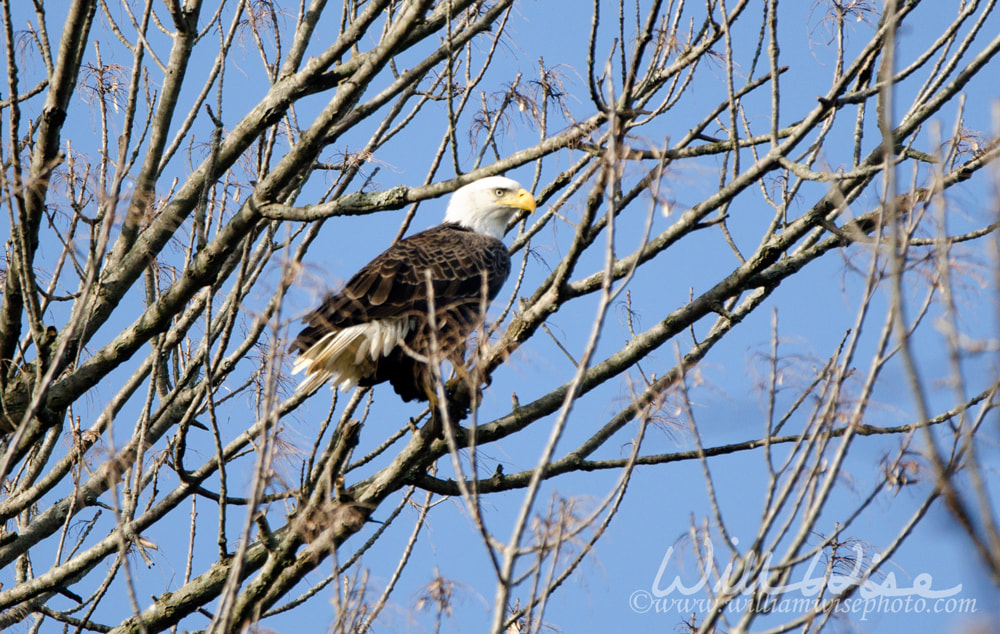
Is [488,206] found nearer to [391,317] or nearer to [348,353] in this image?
[391,317]

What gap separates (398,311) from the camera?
5.00 meters

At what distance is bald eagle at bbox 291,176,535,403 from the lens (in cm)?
482

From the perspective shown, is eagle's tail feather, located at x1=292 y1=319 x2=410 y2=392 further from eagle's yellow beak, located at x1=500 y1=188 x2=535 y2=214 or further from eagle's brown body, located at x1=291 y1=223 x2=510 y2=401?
eagle's yellow beak, located at x1=500 y1=188 x2=535 y2=214

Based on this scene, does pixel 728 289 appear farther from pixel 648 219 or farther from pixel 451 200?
pixel 451 200

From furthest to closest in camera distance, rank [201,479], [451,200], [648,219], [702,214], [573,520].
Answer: [451,200] → [201,479] → [702,214] → [573,520] → [648,219]

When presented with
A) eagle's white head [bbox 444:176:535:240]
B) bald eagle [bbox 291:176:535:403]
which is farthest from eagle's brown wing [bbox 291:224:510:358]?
eagle's white head [bbox 444:176:535:240]

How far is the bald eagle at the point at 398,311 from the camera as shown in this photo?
4.82 m

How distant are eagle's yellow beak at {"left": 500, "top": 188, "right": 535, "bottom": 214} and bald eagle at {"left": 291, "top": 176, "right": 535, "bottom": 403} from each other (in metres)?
0.01

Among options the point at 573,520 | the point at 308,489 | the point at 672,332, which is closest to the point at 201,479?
the point at 308,489

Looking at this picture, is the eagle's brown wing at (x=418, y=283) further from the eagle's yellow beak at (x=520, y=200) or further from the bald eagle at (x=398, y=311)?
the eagle's yellow beak at (x=520, y=200)

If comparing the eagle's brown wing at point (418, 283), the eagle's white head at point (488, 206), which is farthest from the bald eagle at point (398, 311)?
the eagle's white head at point (488, 206)

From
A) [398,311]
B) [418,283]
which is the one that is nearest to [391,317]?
[398,311]

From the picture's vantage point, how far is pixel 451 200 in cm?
670

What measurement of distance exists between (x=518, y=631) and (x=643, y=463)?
867 millimetres
